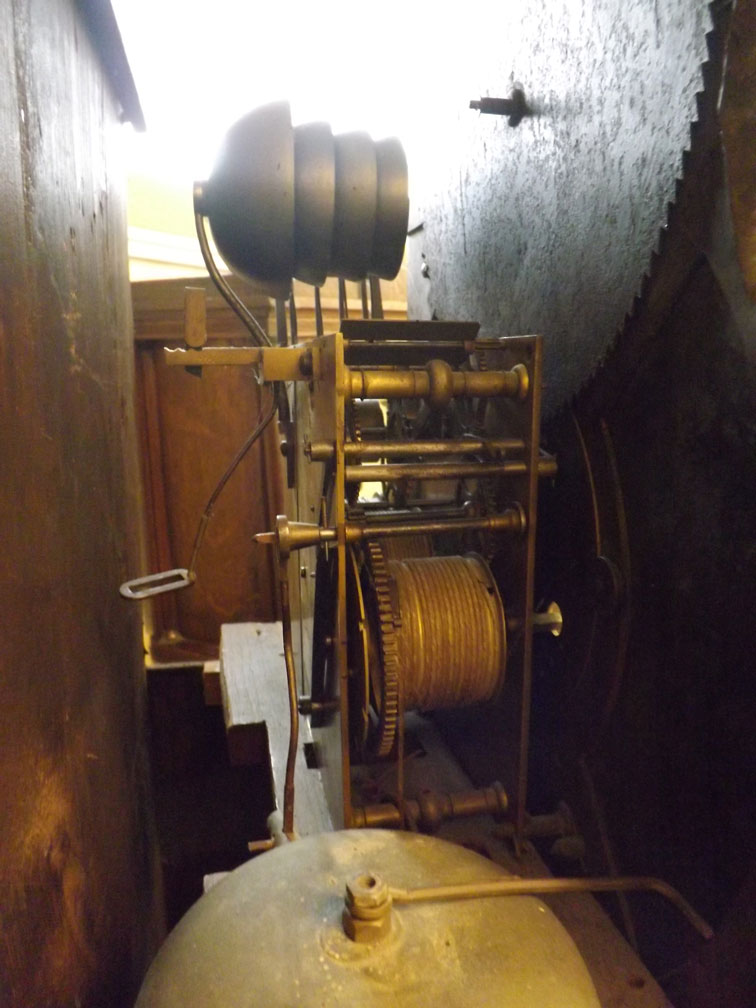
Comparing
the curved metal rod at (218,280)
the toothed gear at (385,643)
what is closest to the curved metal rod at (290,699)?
the toothed gear at (385,643)

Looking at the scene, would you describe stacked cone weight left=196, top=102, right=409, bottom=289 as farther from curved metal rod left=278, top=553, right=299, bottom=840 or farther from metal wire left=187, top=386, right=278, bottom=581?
curved metal rod left=278, top=553, right=299, bottom=840

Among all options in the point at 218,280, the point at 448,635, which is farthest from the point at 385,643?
the point at 218,280

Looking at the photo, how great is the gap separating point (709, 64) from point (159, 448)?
2.39 m

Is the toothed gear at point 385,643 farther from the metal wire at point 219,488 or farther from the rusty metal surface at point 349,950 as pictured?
the metal wire at point 219,488

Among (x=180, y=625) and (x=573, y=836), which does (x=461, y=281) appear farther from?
(x=180, y=625)

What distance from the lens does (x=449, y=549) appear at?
1583 millimetres

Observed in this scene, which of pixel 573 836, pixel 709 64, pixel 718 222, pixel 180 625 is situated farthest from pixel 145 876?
pixel 709 64

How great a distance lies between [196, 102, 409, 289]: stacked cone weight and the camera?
1333 millimetres

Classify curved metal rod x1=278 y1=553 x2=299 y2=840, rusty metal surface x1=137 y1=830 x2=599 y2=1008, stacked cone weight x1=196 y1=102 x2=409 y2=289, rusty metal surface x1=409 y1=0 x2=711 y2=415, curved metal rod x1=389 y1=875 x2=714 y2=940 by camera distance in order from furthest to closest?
stacked cone weight x1=196 y1=102 x2=409 y2=289, curved metal rod x1=278 y1=553 x2=299 y2=840, rusty metal surface x1=409 y1=0 x2=711 y2=415, curved metal rod x1=389 y1=875 x2=714 y2=940, rusty metal surface x1=137 y1=830 x2=599 y2=1008

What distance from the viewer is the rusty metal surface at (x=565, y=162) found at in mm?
962

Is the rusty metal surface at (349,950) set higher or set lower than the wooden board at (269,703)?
higher

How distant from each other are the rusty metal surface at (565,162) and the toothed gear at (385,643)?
0.45 meters

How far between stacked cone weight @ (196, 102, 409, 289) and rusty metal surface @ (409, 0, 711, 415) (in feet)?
0.70

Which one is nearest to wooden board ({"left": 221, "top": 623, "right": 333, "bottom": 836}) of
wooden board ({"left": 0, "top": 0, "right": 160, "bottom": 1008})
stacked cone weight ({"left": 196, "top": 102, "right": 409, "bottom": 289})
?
wooden board ({"left": 0, "top": 0, "right": 160, "bottom": 1008})
